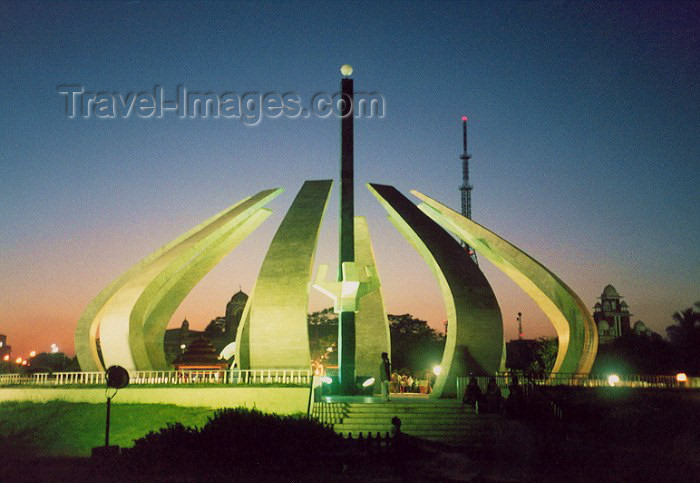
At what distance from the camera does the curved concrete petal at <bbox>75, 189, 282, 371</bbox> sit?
18.9 metres

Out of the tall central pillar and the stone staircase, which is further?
the tall central pillar

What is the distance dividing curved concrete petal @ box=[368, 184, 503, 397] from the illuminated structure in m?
0.03

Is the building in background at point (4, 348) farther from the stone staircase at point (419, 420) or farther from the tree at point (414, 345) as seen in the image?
the stone staircase at point (419, 420)

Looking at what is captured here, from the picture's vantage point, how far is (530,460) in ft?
35.4

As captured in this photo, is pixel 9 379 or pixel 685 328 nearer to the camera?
pixel 9 379

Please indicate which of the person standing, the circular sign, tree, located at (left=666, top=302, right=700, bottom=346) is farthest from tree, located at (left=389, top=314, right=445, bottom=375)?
the circular sign

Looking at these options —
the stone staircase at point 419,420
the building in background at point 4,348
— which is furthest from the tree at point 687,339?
the building in background at point 4,348

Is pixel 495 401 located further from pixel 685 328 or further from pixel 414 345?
pixel 414 345

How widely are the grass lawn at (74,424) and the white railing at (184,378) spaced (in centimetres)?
126

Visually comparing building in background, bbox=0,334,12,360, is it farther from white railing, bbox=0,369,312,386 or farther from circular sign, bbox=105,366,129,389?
circular sign, bbox=105,366,129,389

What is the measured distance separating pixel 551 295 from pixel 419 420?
7.53 metres

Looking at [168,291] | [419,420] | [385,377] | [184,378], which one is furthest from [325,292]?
[168,291]

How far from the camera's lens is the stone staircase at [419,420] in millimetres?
13188

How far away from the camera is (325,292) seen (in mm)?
18156
